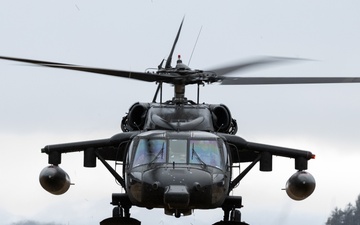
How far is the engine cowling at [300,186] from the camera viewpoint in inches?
1111

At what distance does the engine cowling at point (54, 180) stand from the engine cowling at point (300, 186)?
4468 mm

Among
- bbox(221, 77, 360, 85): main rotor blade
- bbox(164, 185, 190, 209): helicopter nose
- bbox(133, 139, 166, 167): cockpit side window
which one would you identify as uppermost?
bbox(221, 77, 360, 85): main rotor blade

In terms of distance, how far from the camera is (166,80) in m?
28.3

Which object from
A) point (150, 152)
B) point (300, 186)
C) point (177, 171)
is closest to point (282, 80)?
point (300, 186)

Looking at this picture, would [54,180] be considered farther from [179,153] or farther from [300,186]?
[300,186]

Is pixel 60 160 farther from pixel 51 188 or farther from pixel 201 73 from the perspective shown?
pixel 201 73

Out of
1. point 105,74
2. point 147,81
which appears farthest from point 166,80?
point 105,74

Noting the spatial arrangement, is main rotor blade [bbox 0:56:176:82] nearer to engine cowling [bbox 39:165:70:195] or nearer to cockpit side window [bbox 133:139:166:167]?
cockpit side window [bbox 133:139:166:167]

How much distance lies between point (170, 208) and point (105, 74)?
282 centimetres

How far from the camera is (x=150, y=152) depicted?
26.4m

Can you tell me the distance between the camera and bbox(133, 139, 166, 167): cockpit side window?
26.2 meters

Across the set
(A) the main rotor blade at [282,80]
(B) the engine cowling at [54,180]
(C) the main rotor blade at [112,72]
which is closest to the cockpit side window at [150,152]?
(C) the main rotor blade at [112,72]

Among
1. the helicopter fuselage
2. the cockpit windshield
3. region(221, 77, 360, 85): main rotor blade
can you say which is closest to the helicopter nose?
the helicopter fuselage

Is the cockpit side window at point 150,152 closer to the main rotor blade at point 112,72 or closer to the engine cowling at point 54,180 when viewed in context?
the main rotor blade at point 112,72
